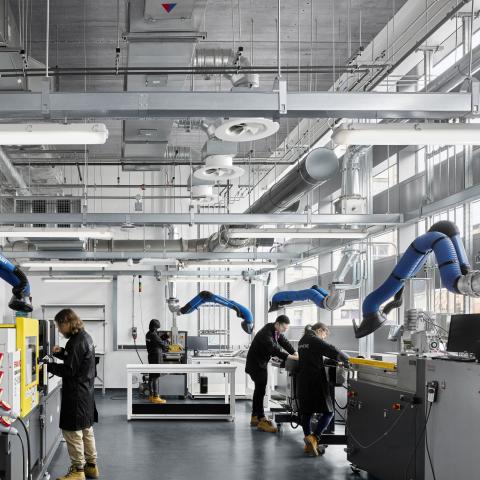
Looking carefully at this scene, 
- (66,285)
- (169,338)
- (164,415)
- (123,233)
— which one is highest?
(123,233)

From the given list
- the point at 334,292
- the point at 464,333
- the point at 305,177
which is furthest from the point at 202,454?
the point at 464,333

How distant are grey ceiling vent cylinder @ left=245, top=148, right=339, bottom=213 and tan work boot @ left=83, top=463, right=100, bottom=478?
3.35 meters

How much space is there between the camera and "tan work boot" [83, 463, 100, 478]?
628cm

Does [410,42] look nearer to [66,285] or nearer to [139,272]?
[139,272]

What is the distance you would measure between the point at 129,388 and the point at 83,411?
4206mm

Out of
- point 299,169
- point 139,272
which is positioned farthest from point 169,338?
point 299,169

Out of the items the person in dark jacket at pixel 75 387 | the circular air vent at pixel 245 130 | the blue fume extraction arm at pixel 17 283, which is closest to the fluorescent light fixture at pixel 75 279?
the blue fume extraction arm at pixel 17 283

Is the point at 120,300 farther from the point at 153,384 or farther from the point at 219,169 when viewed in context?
the point at 219,169

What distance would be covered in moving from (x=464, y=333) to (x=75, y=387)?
3.21 metres

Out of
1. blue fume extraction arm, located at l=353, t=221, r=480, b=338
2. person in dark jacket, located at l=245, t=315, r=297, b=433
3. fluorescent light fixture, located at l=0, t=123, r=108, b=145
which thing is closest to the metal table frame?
person in dark jacket, located at l=245, t=315, r=297, b=433

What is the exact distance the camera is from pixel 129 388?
1006 cm

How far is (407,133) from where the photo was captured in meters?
4.36

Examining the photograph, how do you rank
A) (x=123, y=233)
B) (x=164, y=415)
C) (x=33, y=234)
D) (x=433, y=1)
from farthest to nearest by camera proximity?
(x=123, y=233) < (x=164, y=415) < (x=33, y=234) < (x=433, y=1)

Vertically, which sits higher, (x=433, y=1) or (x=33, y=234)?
(x=433, y=1)
